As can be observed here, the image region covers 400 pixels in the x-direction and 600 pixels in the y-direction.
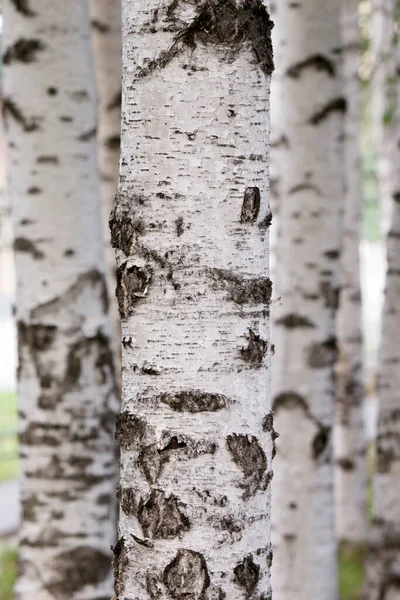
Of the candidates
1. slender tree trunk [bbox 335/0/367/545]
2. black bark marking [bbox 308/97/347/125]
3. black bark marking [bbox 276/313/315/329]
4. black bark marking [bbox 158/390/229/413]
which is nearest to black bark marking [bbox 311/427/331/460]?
black bark marking [bbox 276/313/315/329]

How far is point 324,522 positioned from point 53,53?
239 cm

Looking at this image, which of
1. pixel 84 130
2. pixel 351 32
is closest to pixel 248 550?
pixel 84 130

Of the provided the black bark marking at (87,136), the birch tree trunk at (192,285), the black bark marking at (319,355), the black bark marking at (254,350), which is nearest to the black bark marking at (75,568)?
the black bark marking at (319,355)

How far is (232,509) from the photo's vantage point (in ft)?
5.09

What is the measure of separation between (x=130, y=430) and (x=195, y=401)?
0.48 feet

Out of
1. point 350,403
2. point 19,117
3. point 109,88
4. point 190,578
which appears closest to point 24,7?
point 19,117

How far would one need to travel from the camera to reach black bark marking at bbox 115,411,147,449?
5.13 ft

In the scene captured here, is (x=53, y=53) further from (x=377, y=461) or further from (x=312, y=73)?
(x=377, y=461)

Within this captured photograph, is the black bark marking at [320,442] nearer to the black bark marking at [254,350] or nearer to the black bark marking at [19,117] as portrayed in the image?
the black bark marking at [19,117]

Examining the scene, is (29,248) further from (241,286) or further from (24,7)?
(241,286)

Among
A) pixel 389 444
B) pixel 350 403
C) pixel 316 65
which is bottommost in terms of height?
pixel 350 403

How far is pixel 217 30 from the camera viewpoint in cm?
152

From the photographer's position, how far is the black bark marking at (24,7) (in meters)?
3.17

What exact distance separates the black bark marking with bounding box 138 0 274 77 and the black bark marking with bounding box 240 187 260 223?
0.25m
